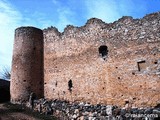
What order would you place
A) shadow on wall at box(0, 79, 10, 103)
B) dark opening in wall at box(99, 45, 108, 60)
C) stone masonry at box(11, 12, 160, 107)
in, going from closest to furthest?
1. stone masonry at box(11, 12, 160, 107)
2. dark opening in wall at box(99, 45, 108, 60)
3. shadow on wall at box(0, 79, 10, 103)

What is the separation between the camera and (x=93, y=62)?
16.2 m

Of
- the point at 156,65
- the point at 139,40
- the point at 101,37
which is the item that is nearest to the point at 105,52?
the point at 101,37

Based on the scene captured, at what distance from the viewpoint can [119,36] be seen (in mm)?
15320

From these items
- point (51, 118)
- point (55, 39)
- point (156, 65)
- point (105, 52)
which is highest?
point (55, 39)

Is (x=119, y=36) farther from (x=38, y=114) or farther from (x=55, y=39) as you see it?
(x=38, y=114)

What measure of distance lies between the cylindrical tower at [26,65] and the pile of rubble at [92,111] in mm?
1731

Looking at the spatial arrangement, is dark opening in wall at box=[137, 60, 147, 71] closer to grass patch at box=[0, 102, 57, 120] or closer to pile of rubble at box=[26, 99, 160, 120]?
pile of rubble at box=[26, 99, 160, 120]

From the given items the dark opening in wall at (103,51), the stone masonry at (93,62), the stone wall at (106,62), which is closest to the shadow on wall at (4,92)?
the stone masonry at (93,62)

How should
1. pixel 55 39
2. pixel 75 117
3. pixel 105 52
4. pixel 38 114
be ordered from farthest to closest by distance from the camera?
1. pixel 55 39
2. pixel 105 52
3. pixel 38 114
4. pixel 75 117

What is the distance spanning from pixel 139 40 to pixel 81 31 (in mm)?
4193

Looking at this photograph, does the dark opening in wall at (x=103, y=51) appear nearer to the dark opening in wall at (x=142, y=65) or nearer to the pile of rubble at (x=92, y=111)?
the dark opening in wall at (x=142, y=65)

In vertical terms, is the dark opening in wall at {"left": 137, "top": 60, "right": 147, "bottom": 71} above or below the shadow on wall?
above

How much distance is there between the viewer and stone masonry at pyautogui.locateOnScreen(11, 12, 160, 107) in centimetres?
1400

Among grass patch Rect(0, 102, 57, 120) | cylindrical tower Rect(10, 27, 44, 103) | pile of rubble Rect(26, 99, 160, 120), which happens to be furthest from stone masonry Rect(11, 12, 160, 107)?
pile of rubble Rect(26, 99, 160, 120)
